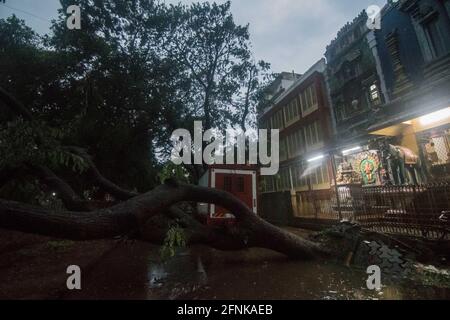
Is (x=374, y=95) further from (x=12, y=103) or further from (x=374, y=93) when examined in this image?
(x=12, y=103)

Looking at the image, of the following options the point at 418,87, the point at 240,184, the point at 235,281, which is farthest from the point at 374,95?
the point at 235,281

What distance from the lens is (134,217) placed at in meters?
3.96

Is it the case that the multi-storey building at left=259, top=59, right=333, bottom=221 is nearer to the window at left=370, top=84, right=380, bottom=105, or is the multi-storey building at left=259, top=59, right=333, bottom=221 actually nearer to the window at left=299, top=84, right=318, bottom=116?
the window at left=299, top=84, right=318, bottom=116

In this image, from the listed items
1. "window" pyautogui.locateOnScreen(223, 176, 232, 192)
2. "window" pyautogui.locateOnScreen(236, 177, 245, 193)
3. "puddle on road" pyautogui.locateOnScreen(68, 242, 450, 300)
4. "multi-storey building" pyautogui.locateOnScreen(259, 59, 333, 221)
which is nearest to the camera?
"puddle on road" pyautogui.locateOnScreen(68, 242, 450, 300)

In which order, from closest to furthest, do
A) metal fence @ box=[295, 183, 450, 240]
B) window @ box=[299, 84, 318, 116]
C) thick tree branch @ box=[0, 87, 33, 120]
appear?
thick tree branch @ box=[0, 87, 33, 120], metal fence @ box=[295, 183, 450, 240], window @ box=[299, 84, 318, 116]

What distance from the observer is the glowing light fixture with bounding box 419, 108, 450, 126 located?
31.4 feet

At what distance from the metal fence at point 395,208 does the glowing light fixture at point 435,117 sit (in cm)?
502

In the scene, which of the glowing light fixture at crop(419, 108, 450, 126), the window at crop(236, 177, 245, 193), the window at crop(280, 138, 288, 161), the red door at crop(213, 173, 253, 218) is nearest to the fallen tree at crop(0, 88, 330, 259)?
the red door at crop(213, 173, 253, 218)

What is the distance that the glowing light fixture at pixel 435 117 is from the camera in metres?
9.56

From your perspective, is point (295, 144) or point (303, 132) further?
point (295, 144)

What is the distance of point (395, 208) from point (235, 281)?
599 cm

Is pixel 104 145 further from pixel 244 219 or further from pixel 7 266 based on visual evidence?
pixel 244 219

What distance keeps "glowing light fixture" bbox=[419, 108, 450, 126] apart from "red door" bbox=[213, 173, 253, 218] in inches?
335

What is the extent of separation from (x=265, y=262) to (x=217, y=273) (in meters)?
1.55
